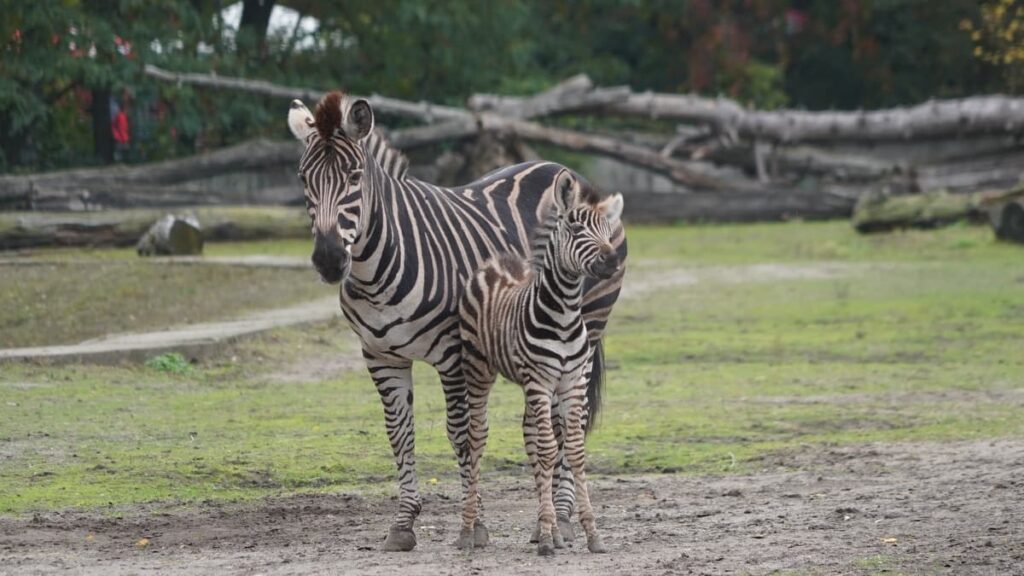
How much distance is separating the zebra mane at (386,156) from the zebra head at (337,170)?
0.44m

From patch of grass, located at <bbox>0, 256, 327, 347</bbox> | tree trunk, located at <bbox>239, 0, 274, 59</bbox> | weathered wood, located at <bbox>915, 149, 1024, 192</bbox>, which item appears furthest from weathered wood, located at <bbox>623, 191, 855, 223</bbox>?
patch of grass, located at <bbox>0, 256, 327, 347</bbox>

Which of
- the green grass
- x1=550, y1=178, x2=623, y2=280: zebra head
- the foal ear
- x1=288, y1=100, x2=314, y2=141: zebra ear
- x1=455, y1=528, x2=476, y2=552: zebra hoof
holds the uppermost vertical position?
x1=288, y1=100, x2=314, y2=141: zebra ear

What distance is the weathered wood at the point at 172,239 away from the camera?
20641 mm

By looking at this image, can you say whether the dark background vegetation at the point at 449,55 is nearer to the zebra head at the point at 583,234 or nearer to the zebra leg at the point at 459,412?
the zebra leg at the point at 459,412

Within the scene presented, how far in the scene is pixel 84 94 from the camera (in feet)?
92.1

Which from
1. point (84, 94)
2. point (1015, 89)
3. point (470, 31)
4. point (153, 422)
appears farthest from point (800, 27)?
point (153, 422)

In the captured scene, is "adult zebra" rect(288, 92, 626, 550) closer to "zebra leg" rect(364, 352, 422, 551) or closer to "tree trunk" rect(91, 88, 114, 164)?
"zebra leg" rect(364, 352, 422, 551)

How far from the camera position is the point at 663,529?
24.7 feet

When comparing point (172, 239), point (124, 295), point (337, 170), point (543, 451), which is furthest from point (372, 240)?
point (172, 239)

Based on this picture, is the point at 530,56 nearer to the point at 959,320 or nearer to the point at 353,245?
the point at 959,320

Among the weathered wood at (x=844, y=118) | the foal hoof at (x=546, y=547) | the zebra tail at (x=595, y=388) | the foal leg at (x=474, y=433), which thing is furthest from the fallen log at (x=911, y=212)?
the foal hoof at (x=546, y=547)

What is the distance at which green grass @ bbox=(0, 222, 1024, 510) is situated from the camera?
9.24 m

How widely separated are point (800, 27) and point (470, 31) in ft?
28.2

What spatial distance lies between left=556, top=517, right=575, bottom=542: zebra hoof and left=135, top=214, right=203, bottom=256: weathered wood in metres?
13.9
